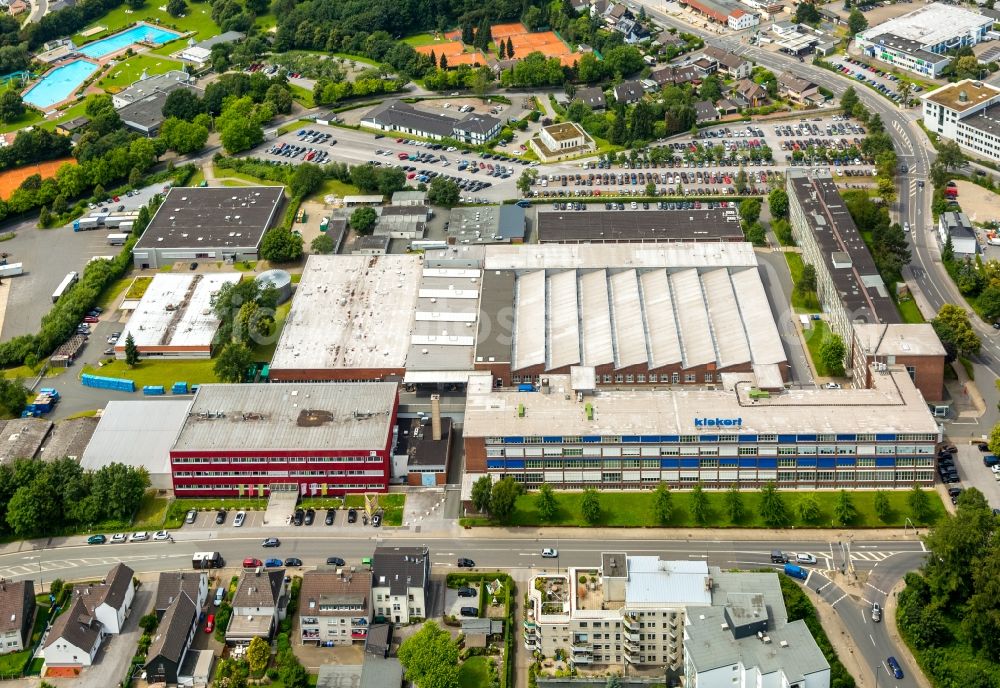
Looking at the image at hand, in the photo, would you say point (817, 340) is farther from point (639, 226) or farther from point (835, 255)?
point (639, 226)

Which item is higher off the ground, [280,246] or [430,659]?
[430,659]

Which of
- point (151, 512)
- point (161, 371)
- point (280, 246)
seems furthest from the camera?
point (280, 246)

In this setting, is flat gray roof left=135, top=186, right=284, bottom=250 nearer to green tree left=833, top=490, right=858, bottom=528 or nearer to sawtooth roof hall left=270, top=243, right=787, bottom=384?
sawtooth roof hall left=270, top=243, right=787, bottom=384

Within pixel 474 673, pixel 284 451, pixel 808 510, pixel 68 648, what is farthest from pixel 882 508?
pixel 68 648

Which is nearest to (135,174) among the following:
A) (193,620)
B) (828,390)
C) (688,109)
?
(688,109)

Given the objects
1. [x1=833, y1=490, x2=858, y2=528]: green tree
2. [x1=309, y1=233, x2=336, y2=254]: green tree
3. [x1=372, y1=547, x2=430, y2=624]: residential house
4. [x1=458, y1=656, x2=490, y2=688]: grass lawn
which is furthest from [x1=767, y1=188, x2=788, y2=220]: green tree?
[x1=458, y1=656, x2=490, y2=688]: grass lawn

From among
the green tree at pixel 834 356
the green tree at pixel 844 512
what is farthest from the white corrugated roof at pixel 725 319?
the green tree at pixel 844 512
